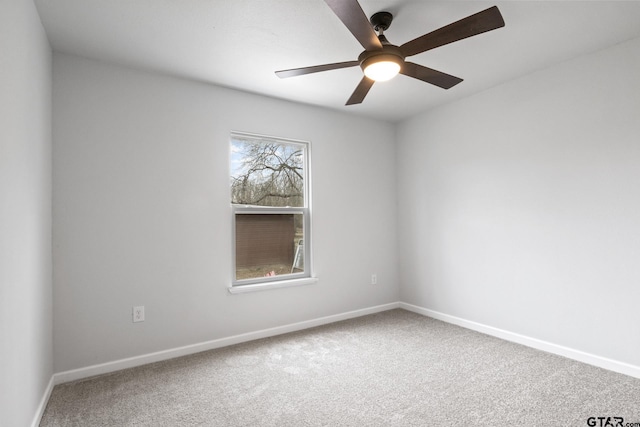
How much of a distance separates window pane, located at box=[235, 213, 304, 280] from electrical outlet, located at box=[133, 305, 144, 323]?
2.81 feet

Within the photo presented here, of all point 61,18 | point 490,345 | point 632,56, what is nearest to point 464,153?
point 632,56

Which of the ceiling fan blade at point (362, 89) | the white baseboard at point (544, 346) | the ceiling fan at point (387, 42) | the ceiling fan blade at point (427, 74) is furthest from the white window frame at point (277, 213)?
the ceiling fan blade at point (427, 74)

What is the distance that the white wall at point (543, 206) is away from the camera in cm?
246

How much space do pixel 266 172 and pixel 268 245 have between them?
760 mm

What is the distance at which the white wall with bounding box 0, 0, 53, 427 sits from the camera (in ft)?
4.70

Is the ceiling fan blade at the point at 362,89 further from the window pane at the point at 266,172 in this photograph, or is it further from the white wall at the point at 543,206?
the white wall at the point at 543,206

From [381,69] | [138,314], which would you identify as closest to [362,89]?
[381,69]

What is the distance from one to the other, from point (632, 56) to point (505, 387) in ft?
8.22

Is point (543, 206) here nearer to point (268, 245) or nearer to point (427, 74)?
point (427, 74)

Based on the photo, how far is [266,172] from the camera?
3494 mm

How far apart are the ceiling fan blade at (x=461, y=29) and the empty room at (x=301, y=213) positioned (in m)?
0.01

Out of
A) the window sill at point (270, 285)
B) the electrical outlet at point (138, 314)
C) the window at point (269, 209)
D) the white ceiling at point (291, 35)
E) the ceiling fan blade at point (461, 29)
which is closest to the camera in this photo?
the ceiling fan blade at point (461, 29)

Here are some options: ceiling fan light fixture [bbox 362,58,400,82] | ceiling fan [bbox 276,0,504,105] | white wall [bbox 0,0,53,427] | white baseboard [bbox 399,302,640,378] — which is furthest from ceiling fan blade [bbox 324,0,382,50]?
white baseboard [bbox 399,302,640,378]

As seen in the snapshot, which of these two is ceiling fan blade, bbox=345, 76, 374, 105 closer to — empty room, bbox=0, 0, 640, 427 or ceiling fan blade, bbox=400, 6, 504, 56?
empty room, bbox=0, 0, 640, 427
